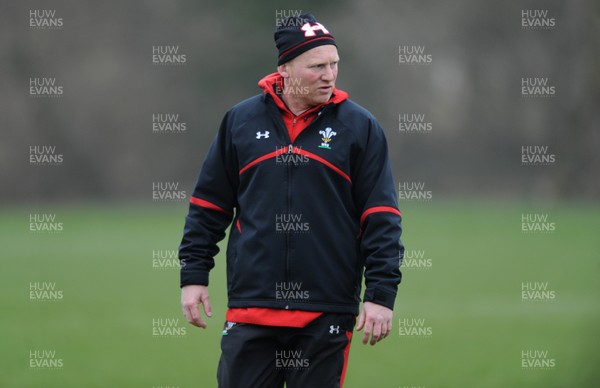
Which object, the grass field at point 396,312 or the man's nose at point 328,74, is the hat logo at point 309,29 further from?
the grass field at point 396,312

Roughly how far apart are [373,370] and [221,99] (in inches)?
983

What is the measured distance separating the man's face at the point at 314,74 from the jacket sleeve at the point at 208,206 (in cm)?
36

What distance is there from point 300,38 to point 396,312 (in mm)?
7787

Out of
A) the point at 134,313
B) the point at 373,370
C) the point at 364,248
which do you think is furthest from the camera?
the point at 134,313

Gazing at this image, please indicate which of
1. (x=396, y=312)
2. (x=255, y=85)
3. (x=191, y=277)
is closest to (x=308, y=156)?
(x=191, y=277)

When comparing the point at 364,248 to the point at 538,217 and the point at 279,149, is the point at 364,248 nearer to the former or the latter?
the point at 279,149

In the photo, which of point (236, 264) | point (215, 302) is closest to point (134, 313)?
point (215, 302)

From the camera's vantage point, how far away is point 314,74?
4.15 metres

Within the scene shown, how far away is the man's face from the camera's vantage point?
13.6 feet

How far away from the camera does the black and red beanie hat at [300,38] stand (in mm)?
4195

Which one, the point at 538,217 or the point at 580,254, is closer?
the point at 580,254

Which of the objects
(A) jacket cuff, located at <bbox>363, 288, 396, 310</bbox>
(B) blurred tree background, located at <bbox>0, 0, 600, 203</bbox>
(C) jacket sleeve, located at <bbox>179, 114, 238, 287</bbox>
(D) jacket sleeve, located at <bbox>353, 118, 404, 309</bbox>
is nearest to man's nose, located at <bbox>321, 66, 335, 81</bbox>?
(D) jacket sleeve, located at <bbox>353, 118, 404, 309</bbox>

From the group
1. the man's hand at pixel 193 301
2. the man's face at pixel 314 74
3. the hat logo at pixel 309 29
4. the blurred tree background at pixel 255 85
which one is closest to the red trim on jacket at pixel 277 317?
the man's hand at pixel 193 301

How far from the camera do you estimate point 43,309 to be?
1234 centimetres
